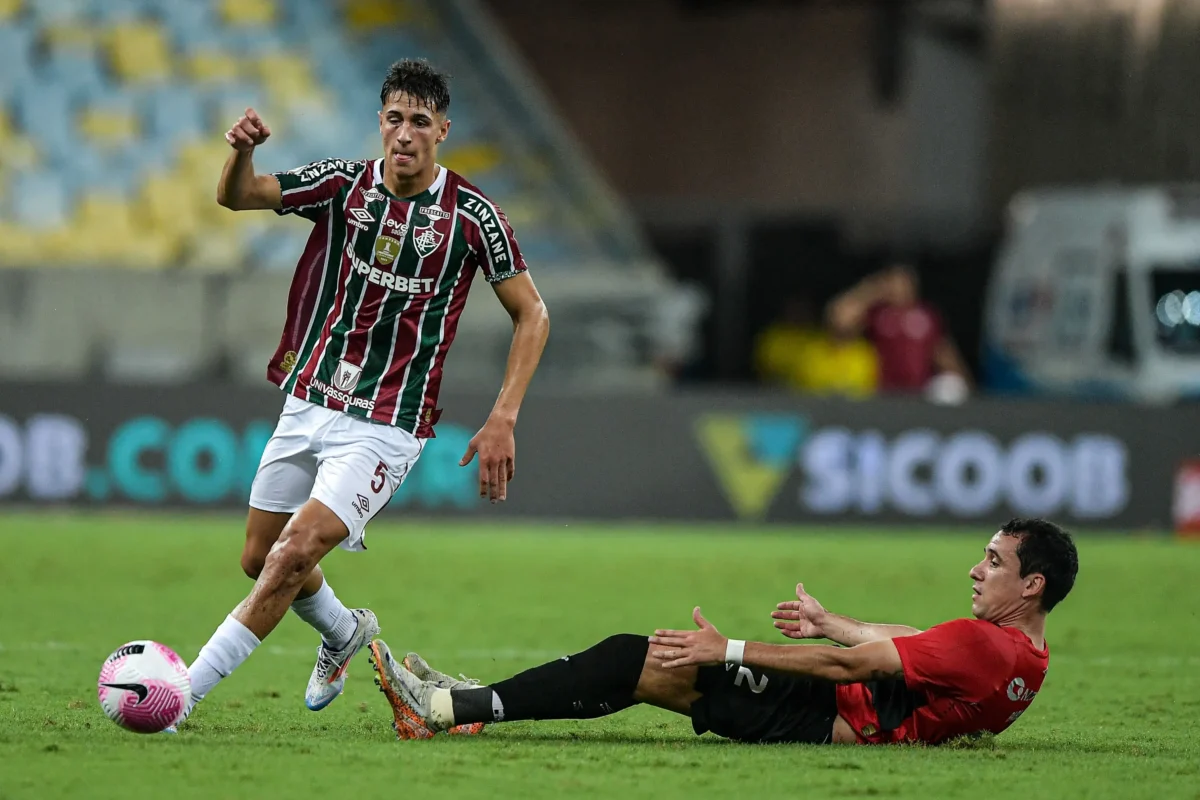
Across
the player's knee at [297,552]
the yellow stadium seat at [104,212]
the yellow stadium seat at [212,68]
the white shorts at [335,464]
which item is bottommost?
the player's knee at [297,552]

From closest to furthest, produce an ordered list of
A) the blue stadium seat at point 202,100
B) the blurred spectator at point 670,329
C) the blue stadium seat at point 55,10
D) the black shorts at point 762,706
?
the black shorts at point 762,706 → the blue stadium seat at point 202,100 → the blue stadium seat at point 55,10 → the blurred spectator at point 670,329

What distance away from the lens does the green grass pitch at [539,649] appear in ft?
17.6

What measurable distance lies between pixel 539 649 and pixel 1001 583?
350cm

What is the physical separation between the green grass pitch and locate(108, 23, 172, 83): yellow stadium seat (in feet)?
A: 20.3

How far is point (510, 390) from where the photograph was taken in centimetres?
623

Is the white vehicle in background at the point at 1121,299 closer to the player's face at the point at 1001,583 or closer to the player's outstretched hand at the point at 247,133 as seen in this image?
the player's face at the point at 1001,583

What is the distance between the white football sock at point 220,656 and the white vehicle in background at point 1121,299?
45.8 ft

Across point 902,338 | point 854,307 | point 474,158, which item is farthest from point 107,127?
point 902,338

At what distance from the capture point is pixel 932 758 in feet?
19.1

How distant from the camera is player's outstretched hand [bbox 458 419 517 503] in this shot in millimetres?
6051

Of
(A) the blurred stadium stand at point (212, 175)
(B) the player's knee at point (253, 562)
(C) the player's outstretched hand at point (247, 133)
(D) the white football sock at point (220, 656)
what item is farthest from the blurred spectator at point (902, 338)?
(D) the white football sock at point (220, 656)

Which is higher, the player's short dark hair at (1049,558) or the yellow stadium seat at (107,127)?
the yellow stadium seat at (107,127)

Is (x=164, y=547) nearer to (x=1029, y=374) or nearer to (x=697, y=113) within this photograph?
(x=1029, y=374)

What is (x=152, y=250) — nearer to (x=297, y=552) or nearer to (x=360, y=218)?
(x=360, y=218)
